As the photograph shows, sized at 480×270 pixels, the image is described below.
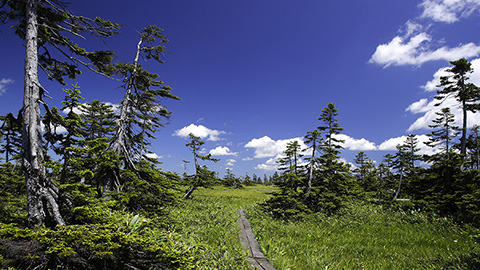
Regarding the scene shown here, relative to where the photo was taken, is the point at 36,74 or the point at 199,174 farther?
the point at 199,174

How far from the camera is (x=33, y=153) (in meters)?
4.91

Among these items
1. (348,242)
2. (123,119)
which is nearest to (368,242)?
(348,242)

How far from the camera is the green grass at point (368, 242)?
675 cm

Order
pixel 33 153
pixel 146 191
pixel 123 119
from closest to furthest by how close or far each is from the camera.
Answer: pixel 33 153, pixel 146 191, pixel 123 119

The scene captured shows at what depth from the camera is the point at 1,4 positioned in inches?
Answer: 223

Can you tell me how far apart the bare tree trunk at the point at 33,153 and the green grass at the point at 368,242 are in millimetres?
6628

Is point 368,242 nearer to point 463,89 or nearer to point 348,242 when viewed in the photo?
point 348,242

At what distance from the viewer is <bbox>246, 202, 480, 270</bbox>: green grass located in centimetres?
675

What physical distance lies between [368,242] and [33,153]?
12713 mm

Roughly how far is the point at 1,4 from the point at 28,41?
179cm

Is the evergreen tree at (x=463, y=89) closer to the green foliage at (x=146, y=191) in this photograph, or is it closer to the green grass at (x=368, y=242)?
the green grass at (x=368, y=242)

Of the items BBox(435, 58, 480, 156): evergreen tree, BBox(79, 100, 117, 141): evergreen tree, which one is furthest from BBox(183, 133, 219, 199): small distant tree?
BBox(435, 58, 480, 156): evergreen tree

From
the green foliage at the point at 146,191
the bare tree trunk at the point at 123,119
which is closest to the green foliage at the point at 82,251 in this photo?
the green foliage at the point at 146,191

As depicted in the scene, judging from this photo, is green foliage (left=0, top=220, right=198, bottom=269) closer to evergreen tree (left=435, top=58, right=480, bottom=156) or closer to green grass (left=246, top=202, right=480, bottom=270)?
green grass (left=246, top=202, right=480, bottom=270)
